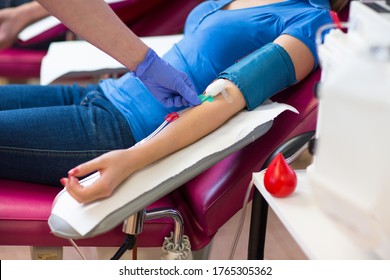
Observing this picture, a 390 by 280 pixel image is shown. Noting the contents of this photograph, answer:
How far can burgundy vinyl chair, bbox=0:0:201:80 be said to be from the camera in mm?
2604

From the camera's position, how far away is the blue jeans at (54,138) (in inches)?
62.8

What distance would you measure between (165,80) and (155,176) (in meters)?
0.29

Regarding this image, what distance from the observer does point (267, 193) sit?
4.03 feet

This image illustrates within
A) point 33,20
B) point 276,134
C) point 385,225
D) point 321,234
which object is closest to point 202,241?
point 276,134

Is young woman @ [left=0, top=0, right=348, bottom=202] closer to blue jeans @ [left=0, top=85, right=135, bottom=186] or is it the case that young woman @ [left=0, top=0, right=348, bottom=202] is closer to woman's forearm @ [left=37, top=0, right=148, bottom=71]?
blue jeans @ [left=0, top=85, right=135, bottom=186]

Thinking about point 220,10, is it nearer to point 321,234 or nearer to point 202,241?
point 202,241

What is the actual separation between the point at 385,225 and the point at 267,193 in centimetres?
30

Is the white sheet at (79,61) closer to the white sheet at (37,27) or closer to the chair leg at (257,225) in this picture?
the white sheet at (37,27)

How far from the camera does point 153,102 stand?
170 cm

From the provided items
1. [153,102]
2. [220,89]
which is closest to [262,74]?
[220,89]

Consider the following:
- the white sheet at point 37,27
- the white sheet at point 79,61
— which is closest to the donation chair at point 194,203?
the white sheet at point 79,61

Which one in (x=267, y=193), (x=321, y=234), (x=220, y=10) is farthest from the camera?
(x=220, y=10)

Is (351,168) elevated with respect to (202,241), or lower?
elevated

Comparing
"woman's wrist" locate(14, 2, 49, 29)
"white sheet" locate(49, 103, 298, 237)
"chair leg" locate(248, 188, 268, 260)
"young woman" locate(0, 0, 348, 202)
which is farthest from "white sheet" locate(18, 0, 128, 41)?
"chair leg" locate(248, 188, 268, 260)
